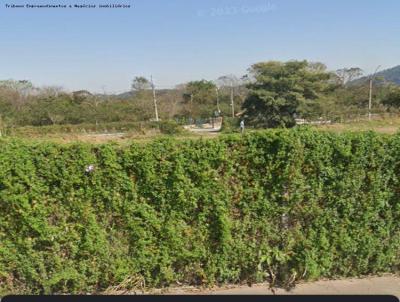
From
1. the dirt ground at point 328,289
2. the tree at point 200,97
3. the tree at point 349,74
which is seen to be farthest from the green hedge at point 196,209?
the tree at point 349,74

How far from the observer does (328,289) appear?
3.52 m

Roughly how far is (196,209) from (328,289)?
1575 millimetres

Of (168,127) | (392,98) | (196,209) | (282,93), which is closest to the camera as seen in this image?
(196,209)

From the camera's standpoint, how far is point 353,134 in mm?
3439

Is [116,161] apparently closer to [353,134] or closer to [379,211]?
[353,134]

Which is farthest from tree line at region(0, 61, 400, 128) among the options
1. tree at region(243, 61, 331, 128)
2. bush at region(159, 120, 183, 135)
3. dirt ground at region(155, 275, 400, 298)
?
dirt ground at region(155, 275, 400, 298)

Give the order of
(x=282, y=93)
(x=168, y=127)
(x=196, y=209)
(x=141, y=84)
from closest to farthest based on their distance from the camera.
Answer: (x=196, y=209) → (x=168, y=127) → (x=282, y=93) → (x=141, y=84)

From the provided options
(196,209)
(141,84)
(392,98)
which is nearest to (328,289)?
(196,209)

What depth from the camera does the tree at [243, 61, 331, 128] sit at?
147 ft

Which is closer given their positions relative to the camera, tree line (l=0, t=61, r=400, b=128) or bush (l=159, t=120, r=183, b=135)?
bush (l=159, t=120, r=183, b=135)

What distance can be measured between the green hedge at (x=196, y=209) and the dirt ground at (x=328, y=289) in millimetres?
98

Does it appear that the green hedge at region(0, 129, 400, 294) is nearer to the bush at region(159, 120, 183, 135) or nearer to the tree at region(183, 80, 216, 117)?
the bush at region(159, 120, 183, 135)

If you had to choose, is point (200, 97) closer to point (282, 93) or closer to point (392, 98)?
point (282, 93)

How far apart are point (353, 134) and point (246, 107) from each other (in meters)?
44.2
